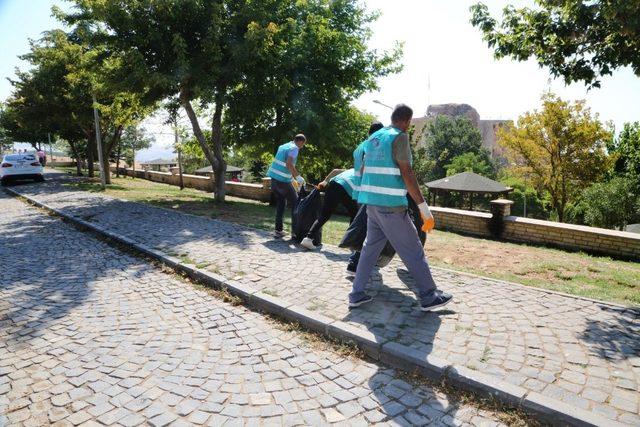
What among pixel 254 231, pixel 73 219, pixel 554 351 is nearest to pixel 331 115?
pixel 254 231

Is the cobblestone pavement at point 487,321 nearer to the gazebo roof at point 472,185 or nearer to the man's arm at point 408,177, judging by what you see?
the man's arm at point 408,177

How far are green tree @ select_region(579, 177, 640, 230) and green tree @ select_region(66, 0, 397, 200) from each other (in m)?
15.2

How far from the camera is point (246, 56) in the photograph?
11.2m

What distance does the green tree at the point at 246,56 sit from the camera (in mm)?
11125

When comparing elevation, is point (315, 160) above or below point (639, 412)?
above

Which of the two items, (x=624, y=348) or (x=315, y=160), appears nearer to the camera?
(x=624, y=348)

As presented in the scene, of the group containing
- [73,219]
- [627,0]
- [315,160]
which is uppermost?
[627,0]

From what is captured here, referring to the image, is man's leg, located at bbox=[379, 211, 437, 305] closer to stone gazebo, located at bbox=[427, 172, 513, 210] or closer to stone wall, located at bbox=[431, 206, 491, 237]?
stone wall, located at bbox=[431, 206, 491, 237]

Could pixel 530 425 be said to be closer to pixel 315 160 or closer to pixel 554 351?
pixel 554 351

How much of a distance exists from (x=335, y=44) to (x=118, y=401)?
1326cm

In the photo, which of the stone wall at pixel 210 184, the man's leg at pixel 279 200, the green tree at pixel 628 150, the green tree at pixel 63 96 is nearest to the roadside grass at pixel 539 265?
the man's leg at pixel 279 200

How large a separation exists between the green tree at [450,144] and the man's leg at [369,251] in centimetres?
4487

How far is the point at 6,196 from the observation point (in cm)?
1507

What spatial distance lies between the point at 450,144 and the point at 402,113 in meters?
48.2
